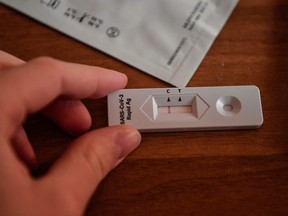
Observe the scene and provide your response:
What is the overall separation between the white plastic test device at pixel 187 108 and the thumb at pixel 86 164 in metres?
0.05

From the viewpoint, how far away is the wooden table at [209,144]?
45cm

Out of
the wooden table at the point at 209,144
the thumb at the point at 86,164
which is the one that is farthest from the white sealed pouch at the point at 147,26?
the thumb at the point at 86,164

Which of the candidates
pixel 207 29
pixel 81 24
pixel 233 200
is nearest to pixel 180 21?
pixel 207 29

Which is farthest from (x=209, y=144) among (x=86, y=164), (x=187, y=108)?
(x=86, y=164)

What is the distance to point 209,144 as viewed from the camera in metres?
0.48

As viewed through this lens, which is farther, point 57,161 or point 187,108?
point 187,108

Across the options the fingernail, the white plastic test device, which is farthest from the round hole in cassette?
the fingernail

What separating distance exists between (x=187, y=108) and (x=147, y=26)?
0.45 feet

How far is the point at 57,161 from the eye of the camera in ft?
1.27

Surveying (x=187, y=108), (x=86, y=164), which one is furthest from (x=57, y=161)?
(x=187, y=108)

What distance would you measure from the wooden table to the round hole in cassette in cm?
3

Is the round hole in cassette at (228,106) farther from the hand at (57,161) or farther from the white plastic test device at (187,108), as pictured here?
the hand at (57,161)

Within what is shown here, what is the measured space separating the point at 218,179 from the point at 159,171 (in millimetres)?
70

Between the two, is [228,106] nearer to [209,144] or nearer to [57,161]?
[209,144]
